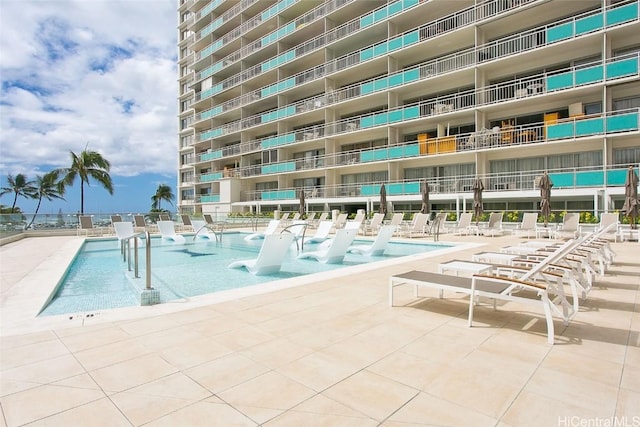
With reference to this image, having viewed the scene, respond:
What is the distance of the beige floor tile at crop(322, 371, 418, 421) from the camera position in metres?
2.21

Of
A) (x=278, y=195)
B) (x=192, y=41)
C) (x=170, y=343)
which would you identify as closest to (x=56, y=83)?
(x=192, y=41)

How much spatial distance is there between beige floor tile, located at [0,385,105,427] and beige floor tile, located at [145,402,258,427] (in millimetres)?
618

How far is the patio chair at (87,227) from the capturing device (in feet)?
59.4

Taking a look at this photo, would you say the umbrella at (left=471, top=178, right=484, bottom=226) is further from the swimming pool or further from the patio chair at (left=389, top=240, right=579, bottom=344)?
the patio chair at (left=389, top=240, right=579, bottom=344)

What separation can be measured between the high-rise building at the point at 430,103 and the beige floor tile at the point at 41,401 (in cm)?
1859

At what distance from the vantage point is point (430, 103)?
71.3 ft

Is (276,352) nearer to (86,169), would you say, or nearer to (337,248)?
(337,248)

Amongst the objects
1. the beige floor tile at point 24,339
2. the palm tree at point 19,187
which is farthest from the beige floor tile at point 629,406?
the palm tree at point 19,187

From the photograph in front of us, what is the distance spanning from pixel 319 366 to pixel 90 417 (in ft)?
5.01

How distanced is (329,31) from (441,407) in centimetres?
2874

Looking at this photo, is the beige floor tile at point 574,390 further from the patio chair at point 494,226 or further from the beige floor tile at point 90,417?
the patio chair at point 494,226

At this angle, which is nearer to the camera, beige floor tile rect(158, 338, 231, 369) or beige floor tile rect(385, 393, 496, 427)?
beige floor tile rect(385, 393, 496, 427)

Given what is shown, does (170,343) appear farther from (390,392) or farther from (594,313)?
(594,313)

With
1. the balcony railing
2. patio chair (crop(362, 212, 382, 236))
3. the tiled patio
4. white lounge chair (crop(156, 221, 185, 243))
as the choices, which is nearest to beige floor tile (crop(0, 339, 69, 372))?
the tiled patio
